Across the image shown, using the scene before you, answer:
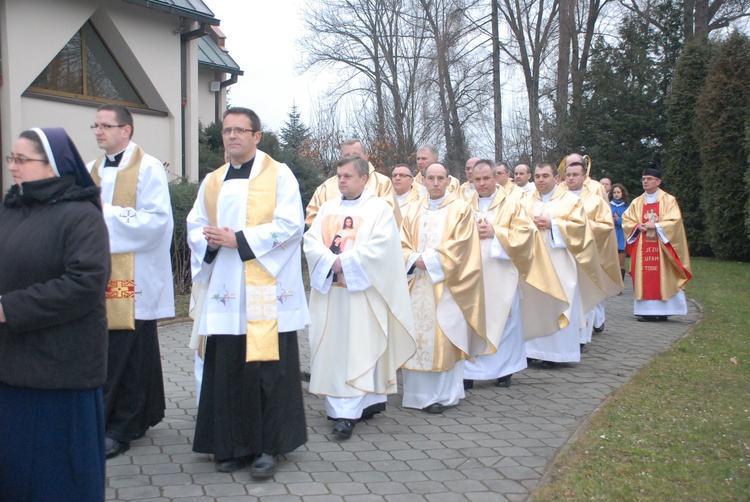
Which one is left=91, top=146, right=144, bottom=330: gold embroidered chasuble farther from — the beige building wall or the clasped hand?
the beige building wall

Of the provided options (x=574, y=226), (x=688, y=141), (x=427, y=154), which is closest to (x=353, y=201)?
(x=427, y=154)

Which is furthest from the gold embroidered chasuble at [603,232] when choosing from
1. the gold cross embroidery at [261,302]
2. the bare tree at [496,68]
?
the bare tree at [496,68]

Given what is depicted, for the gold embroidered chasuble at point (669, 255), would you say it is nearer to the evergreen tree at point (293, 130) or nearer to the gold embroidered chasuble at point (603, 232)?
the gold embroidered chasuble at point (603, 232)

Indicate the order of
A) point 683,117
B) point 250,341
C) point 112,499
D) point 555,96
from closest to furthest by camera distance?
point 112,499
point 250,341
point 683,117
point 555,96

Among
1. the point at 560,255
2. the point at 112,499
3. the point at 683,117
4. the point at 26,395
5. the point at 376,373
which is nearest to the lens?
the point at 26,395

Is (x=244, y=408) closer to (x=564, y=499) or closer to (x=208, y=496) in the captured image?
(x=208, y=496)

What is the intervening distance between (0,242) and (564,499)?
3182 millimetres

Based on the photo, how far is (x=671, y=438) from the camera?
17.3 ft

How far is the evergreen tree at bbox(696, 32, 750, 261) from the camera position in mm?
18828

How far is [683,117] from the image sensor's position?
21281mm

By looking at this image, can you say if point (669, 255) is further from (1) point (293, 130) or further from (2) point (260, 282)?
(1) point (293, 130)

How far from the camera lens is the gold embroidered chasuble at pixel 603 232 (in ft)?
29.5

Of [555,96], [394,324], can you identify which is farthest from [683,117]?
[394,324]

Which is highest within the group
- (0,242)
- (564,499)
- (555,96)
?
(555,96)
